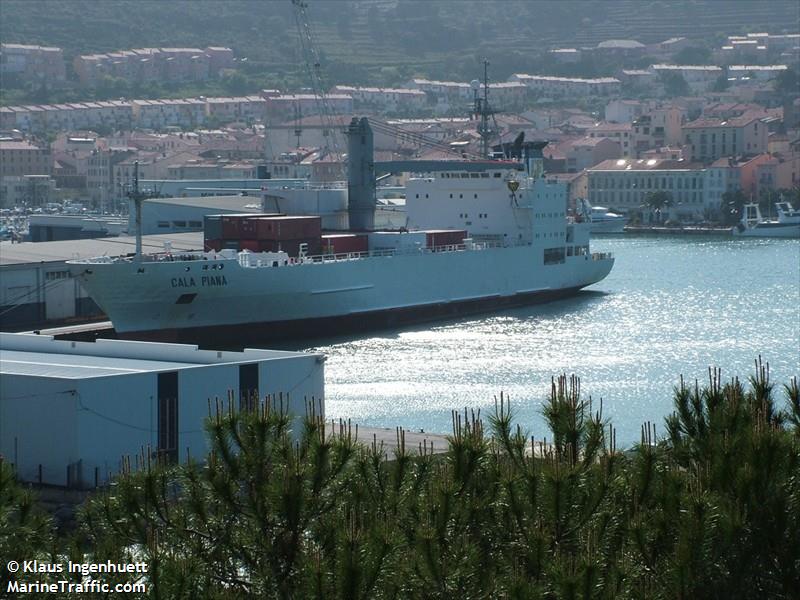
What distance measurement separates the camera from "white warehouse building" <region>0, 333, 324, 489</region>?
12578 millimetres

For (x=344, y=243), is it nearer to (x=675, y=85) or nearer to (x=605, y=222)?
(x=605, y=222)

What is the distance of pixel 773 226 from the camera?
157 ft

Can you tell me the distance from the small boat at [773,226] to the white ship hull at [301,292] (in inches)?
774

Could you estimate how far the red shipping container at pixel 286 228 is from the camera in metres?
24.7

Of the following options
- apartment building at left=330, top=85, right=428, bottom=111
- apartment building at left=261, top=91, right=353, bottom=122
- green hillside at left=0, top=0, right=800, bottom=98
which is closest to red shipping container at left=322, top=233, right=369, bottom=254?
apartment building at left=261, top=91, right=353, bottom=122

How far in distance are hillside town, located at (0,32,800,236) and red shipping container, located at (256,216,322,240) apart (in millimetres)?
11354

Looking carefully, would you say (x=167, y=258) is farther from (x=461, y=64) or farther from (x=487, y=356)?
(x=461, y=64)

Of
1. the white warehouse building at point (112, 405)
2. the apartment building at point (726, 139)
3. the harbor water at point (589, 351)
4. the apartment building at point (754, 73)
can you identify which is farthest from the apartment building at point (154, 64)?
the white warehouse building at point (112, 405)

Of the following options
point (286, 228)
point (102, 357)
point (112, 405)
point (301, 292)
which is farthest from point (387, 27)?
point (112, 405)

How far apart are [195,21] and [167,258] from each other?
3103 inches

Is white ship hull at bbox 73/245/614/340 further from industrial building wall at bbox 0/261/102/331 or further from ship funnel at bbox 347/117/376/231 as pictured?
ship funnel at bbox 347/117/376/231

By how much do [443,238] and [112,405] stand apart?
15.4m

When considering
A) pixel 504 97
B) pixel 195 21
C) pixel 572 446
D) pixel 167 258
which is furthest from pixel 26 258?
pixel 195 21

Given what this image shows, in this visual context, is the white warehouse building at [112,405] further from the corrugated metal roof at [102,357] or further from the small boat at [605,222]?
the small boat at [605,222]
